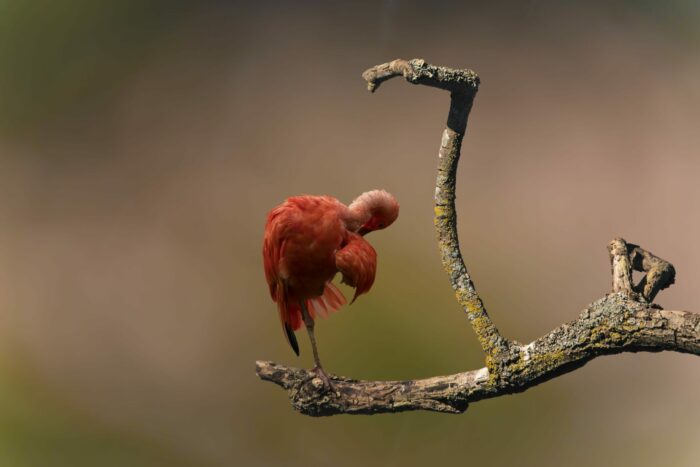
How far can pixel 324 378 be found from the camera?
641 mm

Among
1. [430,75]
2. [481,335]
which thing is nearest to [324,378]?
[481,335]

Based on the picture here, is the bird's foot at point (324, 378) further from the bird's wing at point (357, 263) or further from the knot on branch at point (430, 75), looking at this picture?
the knot on branch at point (430, 75)

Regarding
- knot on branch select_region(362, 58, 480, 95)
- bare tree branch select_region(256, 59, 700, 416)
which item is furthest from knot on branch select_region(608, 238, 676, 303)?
knot on branch select_region(362, 58, 480, 95)

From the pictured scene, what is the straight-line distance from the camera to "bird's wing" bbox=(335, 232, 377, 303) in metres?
0.59

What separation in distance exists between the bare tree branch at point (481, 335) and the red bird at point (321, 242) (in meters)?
0.04

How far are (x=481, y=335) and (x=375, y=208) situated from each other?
14 centimetres

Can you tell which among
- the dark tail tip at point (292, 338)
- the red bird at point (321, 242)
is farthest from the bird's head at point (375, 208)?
the dark tail tip at point (292, 338)

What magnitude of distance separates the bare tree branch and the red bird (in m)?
0.04

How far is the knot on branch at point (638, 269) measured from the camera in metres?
0.58

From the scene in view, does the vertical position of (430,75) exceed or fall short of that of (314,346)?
it exceeds it

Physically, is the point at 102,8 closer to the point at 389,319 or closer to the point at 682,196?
the point at 389,319

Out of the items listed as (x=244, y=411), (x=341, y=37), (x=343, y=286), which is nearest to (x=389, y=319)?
(x=343, y=286)

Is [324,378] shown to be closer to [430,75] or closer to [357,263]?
[357,263]

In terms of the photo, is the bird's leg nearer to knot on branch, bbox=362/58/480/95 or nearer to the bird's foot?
the bird's foot
